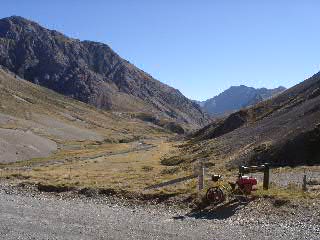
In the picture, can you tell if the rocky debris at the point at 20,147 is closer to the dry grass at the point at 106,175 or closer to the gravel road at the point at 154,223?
the dry grass at the point at 106,175

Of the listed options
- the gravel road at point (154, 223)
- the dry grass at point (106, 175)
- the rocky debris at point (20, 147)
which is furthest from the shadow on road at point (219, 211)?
the rocky debris at point (20, 147)

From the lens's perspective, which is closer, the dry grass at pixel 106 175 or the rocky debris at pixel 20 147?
the dry grass at pixel 106 175

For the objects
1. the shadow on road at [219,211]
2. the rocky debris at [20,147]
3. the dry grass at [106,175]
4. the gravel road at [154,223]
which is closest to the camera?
the gravel road at [154,223]

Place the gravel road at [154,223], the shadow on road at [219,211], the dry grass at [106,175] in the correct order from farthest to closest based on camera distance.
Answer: the dry grass at [106,175]
the shadow on road at [219,211]
the gravel road at [154,223]

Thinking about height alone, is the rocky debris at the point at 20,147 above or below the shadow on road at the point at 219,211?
above

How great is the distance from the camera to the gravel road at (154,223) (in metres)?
23.8

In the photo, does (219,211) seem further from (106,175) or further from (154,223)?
(106,175)

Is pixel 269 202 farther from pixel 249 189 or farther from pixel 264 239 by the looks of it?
pixel 264 239

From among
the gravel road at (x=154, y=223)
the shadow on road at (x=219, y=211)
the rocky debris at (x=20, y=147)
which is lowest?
the gravel road at (x=154, y=223)

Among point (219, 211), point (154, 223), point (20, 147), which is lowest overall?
point (154, 223)

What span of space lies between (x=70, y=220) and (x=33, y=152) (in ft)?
307

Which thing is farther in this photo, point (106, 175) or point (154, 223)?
point (106, 175)

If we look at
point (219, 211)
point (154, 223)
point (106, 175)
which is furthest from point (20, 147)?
point (219, 211)

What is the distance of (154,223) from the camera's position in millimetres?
26484
